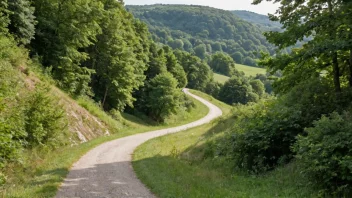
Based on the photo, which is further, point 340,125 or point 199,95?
point 199,95

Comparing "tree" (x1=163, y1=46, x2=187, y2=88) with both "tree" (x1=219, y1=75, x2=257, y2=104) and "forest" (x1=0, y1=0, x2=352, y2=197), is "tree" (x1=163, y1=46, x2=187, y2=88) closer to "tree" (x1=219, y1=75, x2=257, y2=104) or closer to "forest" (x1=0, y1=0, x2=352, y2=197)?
"forest" (x1=0, y1=0, x2=352, y2=197)

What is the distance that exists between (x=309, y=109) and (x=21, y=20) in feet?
74.2

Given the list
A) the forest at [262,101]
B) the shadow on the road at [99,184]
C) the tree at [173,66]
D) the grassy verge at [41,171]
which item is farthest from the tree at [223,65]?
the shadow on the road at [99,184]

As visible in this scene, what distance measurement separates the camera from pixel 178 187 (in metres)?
11.5

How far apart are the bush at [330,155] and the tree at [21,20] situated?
22.9 meters

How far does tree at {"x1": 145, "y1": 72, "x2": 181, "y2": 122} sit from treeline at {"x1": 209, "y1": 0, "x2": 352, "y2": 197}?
101ft

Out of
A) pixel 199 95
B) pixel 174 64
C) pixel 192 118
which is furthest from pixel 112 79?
pixel 199 95

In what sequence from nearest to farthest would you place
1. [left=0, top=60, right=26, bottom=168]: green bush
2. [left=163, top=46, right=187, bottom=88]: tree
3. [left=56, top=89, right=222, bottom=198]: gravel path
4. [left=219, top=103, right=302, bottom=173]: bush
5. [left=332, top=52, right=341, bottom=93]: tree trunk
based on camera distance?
[left=56, top=89, right=222, bottom=198]: gravel path, [left=0, top=60, right=26, bottom=168]: green bush, [left=219, top=103, right=302, bottom=173]: bush, [left=332, top=52, right=341, bottom=93]: tree trunk, [left=163, top=46, right=187, bottom=88]: tree

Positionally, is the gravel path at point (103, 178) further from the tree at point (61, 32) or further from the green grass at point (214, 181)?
the tree at point (61, 32)

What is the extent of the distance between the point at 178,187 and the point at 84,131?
55.9 ft

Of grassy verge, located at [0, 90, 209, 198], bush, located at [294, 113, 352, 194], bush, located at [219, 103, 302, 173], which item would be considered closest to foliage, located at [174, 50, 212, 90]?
grassy verge, located at [0, 90, 209, 198]

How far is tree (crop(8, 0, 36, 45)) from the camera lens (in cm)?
2453

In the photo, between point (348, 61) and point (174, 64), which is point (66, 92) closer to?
point (348, 61)

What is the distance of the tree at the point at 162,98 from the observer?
4794cm
